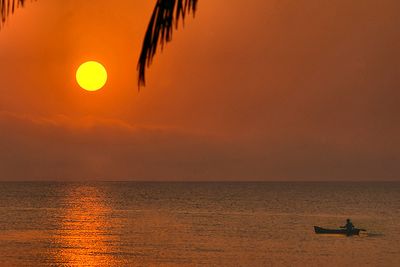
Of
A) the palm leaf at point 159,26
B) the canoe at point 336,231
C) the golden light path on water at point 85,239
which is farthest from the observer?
the canoe at point 336,231

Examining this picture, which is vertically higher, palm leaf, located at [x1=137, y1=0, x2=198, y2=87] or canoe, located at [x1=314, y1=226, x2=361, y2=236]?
canoe, located at [x1=314, y1=226, x2=361, y2=236]

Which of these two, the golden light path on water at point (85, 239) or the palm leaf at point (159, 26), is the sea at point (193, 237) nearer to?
the golden light path on water at point (85, 239)

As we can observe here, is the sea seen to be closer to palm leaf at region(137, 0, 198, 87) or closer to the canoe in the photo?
the canoe

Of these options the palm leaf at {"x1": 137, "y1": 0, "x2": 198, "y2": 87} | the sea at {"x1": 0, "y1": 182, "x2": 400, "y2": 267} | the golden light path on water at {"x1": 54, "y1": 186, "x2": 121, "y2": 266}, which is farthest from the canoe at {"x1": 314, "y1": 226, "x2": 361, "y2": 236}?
the palm leaf at {"x1": 137, "y1": 0, "x2": 198, "y2": 87}

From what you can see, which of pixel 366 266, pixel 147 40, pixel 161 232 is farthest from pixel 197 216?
pixel 147 40

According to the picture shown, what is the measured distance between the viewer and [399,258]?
64250mm

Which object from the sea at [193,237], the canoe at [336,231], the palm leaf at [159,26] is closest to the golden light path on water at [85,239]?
the sea at [193,237]

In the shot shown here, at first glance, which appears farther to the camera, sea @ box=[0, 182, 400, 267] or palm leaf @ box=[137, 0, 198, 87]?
sea @ box=[0, 182, 400, 267]

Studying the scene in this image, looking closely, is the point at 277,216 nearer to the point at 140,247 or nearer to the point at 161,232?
the point at 161,232

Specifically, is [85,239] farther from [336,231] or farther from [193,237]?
[336,231]

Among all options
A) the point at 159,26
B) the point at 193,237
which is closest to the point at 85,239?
the point at 193,237

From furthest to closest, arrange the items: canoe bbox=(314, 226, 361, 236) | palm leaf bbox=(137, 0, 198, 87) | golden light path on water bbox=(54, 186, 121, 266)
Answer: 1. canoe bbox=(314, 226, 361, 236)
2. golden light path on water bbox=(54, 186, 121, 266)
3. palm leaf bbox=(137, 0, 198, 87)

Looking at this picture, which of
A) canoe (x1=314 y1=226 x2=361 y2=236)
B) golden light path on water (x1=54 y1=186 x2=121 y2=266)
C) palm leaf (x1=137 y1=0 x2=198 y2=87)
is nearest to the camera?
palm leaf (x1=137 y1=0 x2=198 y2=87)

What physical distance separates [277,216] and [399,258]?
4664 centimetres
